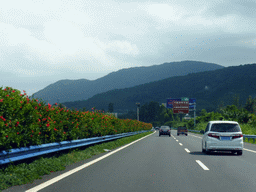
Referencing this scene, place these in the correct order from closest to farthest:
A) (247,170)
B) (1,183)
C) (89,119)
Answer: (1,183) → (247,170) → (89,119)

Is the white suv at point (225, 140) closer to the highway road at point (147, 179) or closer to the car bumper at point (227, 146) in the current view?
the car bumper at point (227, 146)

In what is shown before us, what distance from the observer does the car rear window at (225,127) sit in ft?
44.6

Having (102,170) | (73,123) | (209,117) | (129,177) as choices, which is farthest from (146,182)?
(209,117)

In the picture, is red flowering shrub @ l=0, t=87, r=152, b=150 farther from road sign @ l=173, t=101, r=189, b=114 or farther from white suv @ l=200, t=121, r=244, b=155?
road sign @ l=173, t=101, r=189, b=114

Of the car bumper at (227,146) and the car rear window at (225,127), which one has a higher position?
the car rear window at (225,127)

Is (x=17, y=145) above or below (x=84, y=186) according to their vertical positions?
above

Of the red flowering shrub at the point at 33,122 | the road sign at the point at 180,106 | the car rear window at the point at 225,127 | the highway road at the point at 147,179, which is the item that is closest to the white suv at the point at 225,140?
the car rear window at the point at 225,127

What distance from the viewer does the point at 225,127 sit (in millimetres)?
13727

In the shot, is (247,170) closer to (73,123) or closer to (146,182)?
(146,182)

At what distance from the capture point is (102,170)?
8.66 m

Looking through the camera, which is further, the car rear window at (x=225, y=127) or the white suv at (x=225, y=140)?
the car rear window at (x=225, y=127)

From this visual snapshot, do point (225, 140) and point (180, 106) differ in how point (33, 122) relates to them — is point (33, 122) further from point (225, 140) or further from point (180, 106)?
point (180, 106)

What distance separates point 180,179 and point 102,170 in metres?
2.45

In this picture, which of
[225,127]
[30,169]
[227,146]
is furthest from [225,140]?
[30,169]
